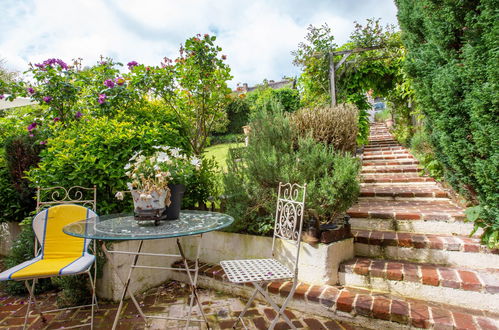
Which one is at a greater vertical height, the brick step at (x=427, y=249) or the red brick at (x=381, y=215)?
the red brick at (x=381, y=215)

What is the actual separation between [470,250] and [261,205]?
6.86 feet

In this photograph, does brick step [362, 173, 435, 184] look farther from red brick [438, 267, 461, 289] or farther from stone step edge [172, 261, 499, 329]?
stone step edge [172, 261, 499, 329]

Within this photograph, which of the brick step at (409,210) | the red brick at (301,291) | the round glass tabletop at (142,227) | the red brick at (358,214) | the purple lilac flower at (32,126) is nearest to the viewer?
the round glass tabletop at (142,227)

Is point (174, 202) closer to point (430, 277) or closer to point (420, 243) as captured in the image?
point (430, 277)

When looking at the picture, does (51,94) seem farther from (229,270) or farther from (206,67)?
(229,270)

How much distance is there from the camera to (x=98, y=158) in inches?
126

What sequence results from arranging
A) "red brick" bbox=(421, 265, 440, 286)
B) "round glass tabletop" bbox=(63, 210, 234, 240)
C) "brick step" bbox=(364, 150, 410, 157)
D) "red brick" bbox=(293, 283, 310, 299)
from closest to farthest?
"round glass tabletop" bbox=(63, 210, 234, 240), "red brick" bbox=(421, 265, 440, 286), "red brick" bbox=(293, 283, 310, 299), "brick step" bbox=(364, 150, 410, 157)

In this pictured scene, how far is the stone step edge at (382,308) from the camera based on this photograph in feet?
6.89

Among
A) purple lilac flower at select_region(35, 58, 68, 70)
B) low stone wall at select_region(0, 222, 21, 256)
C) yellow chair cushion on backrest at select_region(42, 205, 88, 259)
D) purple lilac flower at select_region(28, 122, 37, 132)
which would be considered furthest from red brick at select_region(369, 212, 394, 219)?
low stone wall at select_region(0, 222, 21, 256)

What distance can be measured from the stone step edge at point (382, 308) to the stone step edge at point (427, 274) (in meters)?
0.17

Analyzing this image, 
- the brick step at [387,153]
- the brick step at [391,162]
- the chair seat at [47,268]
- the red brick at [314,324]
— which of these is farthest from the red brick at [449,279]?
the brick step at [387,153]

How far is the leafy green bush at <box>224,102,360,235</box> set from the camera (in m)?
2.82

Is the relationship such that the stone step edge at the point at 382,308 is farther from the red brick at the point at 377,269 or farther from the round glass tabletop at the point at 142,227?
the round glass tabletop at the point at 142,227

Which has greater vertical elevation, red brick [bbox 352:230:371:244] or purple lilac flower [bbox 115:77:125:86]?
purple lilac flower [bbox 115:77:125:86]
